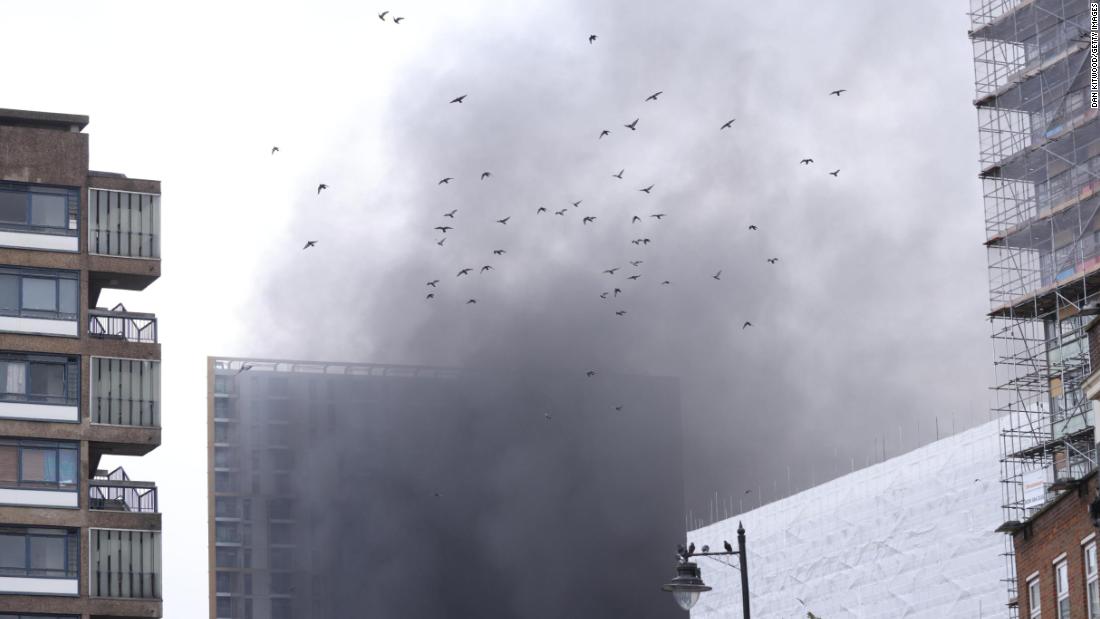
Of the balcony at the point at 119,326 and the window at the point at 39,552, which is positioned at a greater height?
the balcony at the point at 119,326

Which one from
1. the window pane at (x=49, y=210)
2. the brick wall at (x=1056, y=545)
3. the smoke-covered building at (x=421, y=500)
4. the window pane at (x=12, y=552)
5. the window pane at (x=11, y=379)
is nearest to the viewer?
the brick wall at (x=1056, y=545)

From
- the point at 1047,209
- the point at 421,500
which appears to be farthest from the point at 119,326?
the point at 421,500

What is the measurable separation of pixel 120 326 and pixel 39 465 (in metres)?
4.97

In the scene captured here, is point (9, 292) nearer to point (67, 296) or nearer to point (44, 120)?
point (67, 296)

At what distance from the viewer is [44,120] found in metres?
58.3

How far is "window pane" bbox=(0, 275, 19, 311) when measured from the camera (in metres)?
55.5

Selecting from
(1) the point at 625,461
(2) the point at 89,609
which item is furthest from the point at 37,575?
(1) the point at 625,461

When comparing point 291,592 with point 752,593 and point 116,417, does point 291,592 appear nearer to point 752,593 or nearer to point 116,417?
point 752,593

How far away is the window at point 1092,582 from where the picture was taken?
30.3 meters

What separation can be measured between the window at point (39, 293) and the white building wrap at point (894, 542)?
3737 centimetres

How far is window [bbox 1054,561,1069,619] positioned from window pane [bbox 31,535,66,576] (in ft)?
101

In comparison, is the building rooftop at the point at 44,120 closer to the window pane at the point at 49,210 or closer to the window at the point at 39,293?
the window pane at the point at 49,210

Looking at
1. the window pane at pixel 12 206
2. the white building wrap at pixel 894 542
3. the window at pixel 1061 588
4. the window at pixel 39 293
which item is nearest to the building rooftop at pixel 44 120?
the window pane at pixel 12 206

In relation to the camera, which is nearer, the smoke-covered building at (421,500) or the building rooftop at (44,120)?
the building rooftop at (44,120)
